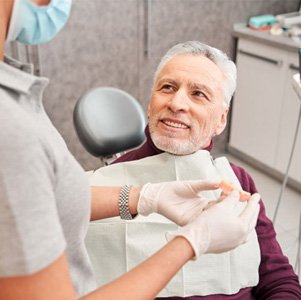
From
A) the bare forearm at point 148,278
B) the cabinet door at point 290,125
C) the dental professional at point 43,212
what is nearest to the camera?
the dental professional at point 43,212

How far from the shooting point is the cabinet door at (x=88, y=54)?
8.43 ft

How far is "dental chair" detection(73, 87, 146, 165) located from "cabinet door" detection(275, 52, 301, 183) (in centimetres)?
120

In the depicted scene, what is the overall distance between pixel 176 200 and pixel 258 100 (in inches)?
84.0

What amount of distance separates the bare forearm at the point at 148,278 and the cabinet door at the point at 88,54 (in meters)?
2.04

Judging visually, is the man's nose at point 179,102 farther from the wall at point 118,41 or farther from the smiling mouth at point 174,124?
the wall at point 118,41

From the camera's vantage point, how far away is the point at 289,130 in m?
2.81

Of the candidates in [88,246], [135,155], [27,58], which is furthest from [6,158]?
[27,58]

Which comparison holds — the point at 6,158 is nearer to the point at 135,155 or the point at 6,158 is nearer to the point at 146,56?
the point at 135,155

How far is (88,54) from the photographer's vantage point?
2684 mm

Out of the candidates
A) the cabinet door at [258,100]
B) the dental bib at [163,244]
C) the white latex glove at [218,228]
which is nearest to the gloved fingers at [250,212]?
the white latex glove at [218,228]

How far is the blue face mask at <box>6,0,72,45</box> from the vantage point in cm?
66

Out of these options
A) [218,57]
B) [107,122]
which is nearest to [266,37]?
[107,122]

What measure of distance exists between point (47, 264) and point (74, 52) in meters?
2.18

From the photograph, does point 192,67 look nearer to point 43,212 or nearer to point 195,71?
point 195,71
